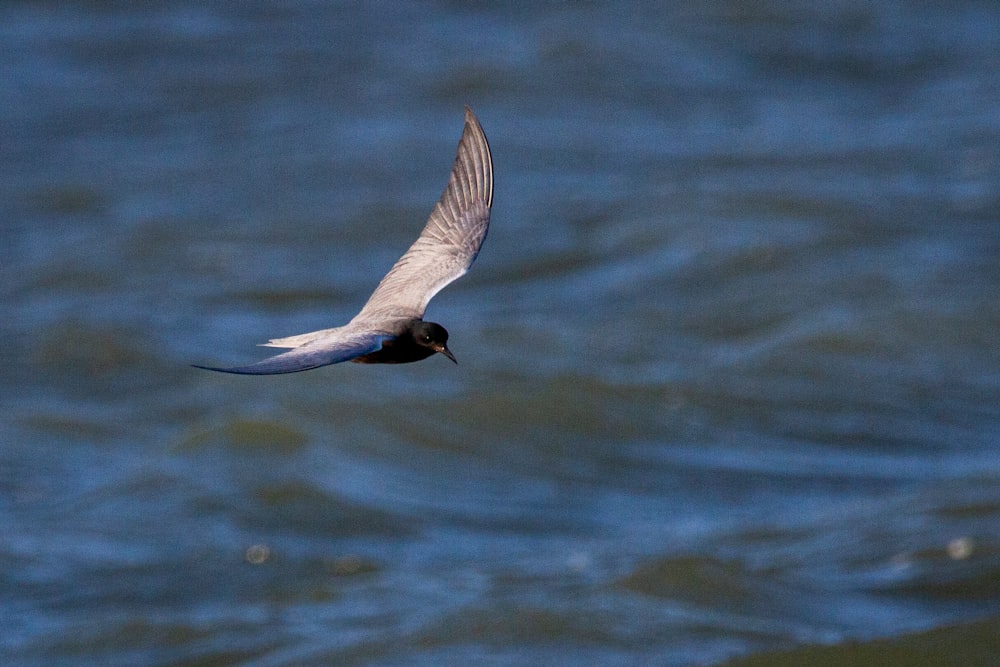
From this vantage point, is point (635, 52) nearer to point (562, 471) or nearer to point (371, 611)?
point (562, 471)

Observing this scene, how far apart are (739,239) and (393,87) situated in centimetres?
656

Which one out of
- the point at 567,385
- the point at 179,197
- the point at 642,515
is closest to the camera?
the point at 642,515

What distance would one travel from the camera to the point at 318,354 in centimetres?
606

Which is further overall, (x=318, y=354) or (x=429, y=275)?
(x=429, y=275)

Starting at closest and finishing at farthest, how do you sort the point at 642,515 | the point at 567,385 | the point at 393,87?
the point at 642,515, the point at 567,385, the point at 393,87

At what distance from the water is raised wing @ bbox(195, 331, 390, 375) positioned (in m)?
6.89

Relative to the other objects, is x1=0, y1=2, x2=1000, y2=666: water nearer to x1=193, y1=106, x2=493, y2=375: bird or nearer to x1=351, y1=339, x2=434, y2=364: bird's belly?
x1=193, y1=106, x2=493, y2=375: bird

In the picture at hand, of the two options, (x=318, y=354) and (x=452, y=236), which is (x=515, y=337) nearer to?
(x=452, y=236)

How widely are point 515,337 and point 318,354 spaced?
12.7 meters

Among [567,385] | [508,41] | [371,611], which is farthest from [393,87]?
[371,611]

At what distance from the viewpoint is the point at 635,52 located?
2592 centimetres

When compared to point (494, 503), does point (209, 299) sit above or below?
above

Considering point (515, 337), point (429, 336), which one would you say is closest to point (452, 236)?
point (429, 336)

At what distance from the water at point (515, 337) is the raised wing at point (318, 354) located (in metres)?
6.89
